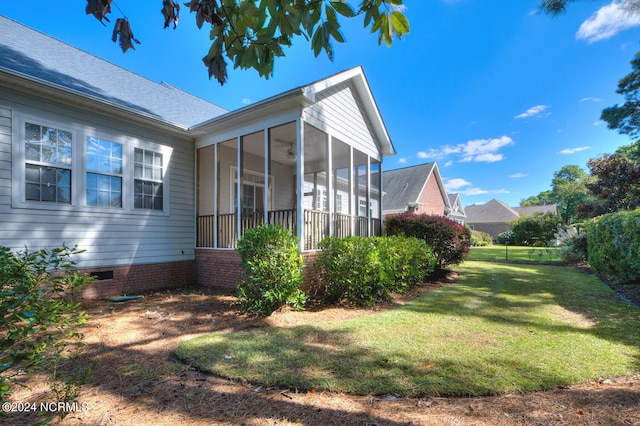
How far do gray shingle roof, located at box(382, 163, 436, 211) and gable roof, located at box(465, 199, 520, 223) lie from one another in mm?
19601

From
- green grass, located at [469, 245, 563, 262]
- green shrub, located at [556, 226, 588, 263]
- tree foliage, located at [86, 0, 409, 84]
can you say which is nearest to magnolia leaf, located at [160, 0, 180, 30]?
tree foliage, located at [86, 0, 409, 84]

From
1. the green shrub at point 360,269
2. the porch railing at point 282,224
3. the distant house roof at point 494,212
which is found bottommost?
the green shrub at point 360,269

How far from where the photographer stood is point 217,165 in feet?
26.6

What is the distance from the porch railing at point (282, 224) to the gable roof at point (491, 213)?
3798 cm

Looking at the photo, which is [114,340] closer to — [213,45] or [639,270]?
[213,45]

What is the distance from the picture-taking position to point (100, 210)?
668 cm

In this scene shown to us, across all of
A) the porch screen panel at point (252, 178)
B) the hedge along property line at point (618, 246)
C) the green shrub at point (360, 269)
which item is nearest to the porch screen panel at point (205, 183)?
the porch screen panel at point (252, 178)

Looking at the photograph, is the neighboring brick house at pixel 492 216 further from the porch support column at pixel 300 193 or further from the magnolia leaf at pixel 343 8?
the magnolia leaf at pixel 343 8

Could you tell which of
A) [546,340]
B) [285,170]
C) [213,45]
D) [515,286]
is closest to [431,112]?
[285,170]

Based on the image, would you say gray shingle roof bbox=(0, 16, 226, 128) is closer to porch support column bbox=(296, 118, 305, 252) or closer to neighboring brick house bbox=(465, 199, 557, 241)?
porch support column bbox=(296, 118, 305, 252)

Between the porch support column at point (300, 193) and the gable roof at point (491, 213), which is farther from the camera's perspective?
the gable roof at point (491, 213)

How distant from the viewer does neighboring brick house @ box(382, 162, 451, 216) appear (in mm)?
24750

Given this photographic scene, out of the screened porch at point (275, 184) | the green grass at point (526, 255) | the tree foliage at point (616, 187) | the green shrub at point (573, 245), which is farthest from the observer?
the green grass at point (526, 255)

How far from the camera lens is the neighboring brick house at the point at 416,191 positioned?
24750mm
